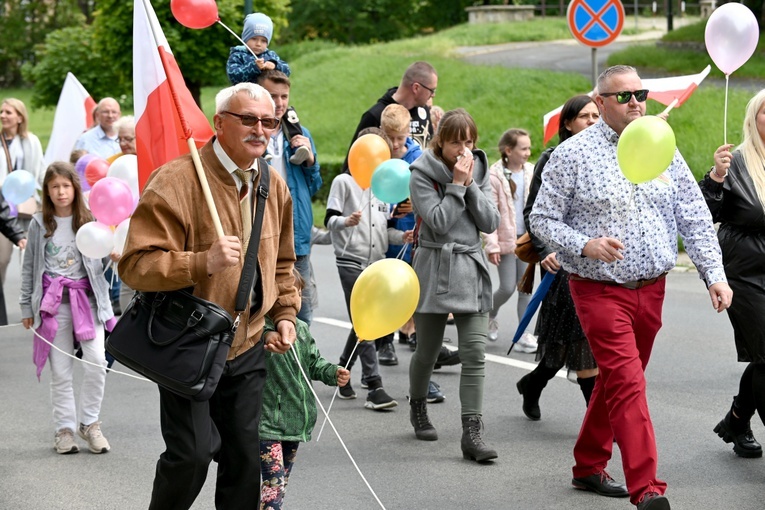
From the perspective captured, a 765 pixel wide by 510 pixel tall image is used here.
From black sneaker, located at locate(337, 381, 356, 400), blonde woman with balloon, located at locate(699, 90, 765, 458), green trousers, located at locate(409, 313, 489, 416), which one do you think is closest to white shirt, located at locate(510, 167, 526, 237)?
black sneaker, located at locate(337, 381, 356, 400)

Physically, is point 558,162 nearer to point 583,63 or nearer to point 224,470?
point 224,470

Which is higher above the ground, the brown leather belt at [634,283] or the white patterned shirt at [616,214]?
the white patterned shirt at [616,214]

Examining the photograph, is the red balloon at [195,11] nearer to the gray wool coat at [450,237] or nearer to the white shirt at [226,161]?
the gray wool coat at [450,237]

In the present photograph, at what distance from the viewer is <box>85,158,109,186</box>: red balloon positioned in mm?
9242

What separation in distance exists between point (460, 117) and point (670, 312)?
4.72 metres

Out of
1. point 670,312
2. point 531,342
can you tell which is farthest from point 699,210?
point 670,312

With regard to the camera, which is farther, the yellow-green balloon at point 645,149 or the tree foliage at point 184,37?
the tree foliage at point 184,37

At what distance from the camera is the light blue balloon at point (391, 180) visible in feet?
24.0

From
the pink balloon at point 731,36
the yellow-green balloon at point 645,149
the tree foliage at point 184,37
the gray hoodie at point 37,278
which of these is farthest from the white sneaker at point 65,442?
the tree foliage at point 184,37

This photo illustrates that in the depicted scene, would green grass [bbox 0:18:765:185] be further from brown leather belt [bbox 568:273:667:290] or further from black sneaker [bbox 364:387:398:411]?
brown leather belt [bbox 568:273:667:290]

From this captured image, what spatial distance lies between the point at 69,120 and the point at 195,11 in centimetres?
601

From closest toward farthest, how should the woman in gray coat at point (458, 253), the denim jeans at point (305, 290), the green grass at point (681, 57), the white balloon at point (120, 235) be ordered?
the woman in gray coat at point (458, 253), the white balloon at point (120, 235), the denim jeans at point (305, 290), the green grass at point (681, 57)

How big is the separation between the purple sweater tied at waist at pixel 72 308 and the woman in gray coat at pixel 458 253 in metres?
1.96

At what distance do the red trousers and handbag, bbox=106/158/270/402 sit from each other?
1.88 m
